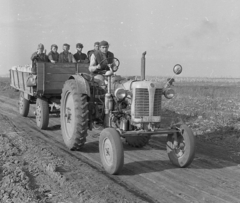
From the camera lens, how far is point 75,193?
12.8ft

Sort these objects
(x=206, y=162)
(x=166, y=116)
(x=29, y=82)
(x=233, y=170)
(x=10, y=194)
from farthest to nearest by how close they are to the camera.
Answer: (x=166, y=116), (x=29, y=82), (x=206, y=162), (x=233, y=170), (x=10, y=194)

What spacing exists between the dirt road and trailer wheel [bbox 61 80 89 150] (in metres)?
0.26

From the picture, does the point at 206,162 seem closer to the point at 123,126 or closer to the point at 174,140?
the point at 174,140

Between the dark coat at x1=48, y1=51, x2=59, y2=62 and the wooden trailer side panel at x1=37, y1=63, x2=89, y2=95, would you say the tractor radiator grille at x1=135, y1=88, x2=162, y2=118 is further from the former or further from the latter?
the dark coat at x1=48, y1=51, x2=59, y2=62

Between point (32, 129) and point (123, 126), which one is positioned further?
point (32, 129)

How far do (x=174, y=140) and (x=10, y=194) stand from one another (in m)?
2.78

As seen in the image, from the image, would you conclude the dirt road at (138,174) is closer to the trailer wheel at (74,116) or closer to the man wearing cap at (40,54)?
the trailer wheel at (74,116)

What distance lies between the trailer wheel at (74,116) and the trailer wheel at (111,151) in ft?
2.84

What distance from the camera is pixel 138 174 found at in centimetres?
485

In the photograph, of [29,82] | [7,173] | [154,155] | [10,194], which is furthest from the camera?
[29,82]

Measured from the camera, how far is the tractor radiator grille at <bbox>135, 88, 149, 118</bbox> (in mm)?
5141

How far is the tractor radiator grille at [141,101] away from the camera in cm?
514

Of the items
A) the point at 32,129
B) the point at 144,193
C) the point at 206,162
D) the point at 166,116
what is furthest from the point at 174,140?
the point at 166,116

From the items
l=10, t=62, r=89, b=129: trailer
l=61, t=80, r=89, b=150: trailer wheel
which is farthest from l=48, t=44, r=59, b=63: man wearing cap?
l=61, t=80, r=89, b=150: trailer wheel
